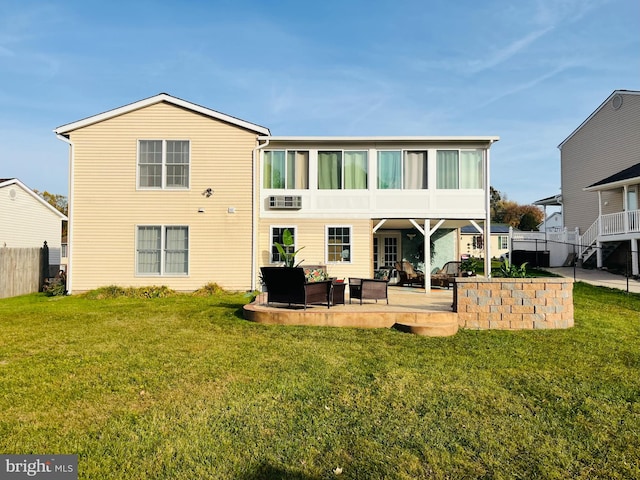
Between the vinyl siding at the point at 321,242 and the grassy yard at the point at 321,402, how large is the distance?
240 inches

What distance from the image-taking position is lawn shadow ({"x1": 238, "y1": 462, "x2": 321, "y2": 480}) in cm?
265

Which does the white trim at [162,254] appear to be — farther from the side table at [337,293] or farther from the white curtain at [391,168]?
the white curtain at [391,168]

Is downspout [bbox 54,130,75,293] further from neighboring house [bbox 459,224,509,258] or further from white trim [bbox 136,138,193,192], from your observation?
neighboring house [bbox 459,224,509,258]

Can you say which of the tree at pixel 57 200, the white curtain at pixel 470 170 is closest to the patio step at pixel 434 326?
the white curtain at pixel 470 170

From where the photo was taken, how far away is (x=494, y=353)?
19.0ft

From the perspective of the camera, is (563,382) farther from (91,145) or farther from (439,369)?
(91,145)

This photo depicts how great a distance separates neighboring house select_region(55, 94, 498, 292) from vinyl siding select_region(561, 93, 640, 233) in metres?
11.7

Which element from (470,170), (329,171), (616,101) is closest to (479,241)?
(616,101)

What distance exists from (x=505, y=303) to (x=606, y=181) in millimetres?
15364

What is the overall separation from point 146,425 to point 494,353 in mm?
4849

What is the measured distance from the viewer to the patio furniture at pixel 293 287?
24.7 feet

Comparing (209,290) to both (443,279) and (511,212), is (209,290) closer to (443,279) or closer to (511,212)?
(443,279)

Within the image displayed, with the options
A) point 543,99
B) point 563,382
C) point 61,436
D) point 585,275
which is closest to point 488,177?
point 543,99

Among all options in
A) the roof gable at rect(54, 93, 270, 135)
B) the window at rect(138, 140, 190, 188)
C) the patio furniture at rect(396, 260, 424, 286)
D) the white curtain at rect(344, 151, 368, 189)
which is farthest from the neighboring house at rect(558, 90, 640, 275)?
the window at rect(138, 140, 190, 188)
